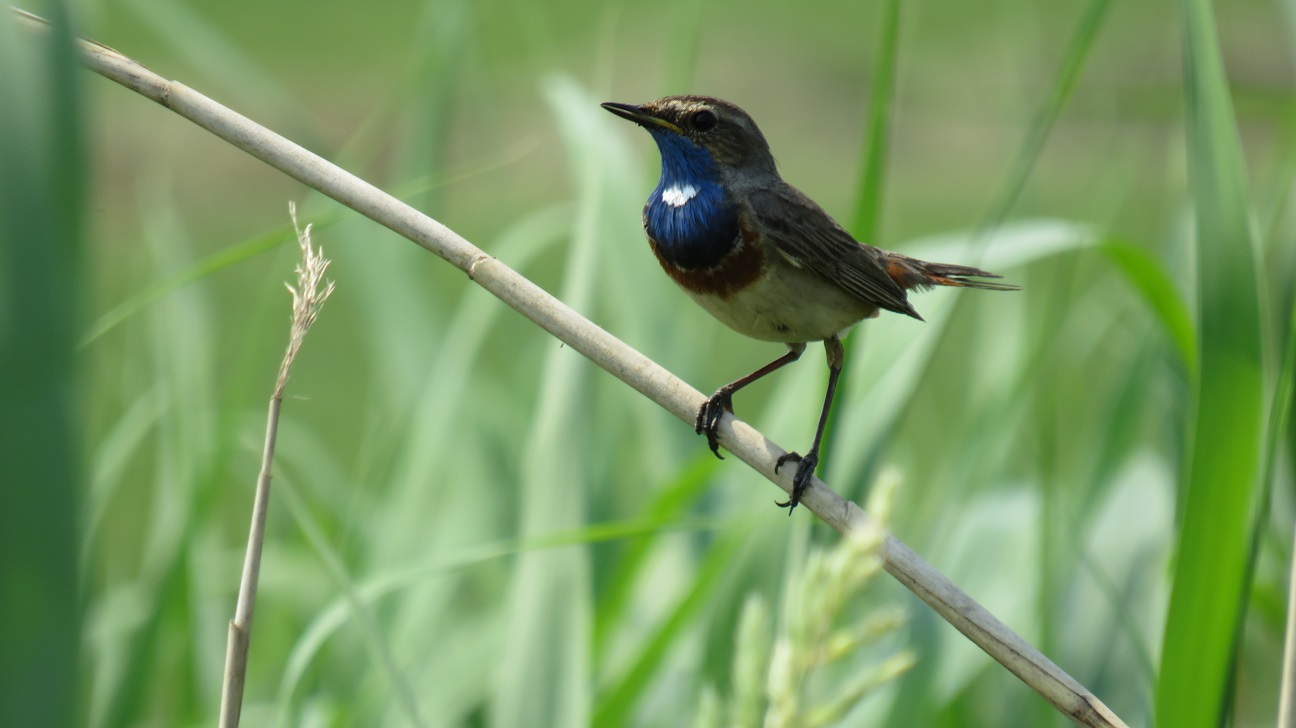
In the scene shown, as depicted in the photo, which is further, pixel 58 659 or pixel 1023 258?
pixel 1023 258

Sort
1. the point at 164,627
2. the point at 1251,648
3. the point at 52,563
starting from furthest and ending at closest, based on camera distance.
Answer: the point at 1251,648 → the point at 164,627 → the point at 52,563

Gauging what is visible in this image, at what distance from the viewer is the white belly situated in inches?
69.9

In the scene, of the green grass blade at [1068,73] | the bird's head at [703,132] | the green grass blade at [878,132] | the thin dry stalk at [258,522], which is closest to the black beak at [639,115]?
the bird's head at [703,132]

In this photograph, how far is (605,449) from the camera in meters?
2.49

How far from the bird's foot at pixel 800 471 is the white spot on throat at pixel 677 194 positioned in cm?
43

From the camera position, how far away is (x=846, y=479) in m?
1.73

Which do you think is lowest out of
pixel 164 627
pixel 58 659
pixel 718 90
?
pixel 58 659

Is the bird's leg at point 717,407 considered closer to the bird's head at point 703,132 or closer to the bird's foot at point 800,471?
the bird's foot at point 800,471

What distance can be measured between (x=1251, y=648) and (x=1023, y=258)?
147 centimetres

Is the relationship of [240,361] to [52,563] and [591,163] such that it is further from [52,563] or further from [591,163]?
[52,563]

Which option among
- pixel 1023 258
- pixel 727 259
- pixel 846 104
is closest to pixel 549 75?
pixel 727 259

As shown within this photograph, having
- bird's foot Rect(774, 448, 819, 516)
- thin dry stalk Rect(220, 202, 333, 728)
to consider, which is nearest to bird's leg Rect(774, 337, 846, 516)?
bird's foot Rect(774, 448, 819, 516)

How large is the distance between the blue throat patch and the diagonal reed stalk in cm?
46

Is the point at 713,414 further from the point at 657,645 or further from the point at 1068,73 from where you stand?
the point at 1068,73
